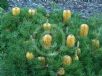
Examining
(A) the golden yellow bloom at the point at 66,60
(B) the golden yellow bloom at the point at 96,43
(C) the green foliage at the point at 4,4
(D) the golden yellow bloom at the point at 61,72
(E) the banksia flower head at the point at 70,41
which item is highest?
(E) the banksia flower head at the point at 70,41

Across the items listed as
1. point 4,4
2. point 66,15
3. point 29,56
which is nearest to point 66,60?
point 29,56

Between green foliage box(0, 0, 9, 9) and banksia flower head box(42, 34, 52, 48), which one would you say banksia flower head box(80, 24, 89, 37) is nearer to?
banksia flower head box(42, 34, 52, 48)

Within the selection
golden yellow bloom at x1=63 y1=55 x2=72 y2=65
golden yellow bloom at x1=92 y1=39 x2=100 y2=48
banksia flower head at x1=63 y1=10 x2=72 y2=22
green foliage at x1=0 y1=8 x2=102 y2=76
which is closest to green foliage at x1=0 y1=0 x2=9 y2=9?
green foliage at x1=0 y1=8 x2=102 y2=76

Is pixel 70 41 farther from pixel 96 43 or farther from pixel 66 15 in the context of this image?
pixel 66 15

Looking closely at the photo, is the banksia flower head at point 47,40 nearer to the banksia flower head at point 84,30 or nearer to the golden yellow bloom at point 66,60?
the golden yellow bloom at point 66,60

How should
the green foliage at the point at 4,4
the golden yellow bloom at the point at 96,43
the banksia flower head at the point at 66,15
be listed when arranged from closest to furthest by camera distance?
Result: the golden yellow bloom at the point at 96,43 → the banksia flower head at the point at 66,15 → the green foliage at the point at 4,4

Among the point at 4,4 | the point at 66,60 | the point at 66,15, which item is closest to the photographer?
the point at 66,60

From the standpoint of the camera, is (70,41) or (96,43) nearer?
(70,41)

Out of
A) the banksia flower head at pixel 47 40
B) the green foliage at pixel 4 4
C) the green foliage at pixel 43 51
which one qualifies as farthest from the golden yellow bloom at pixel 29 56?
the green foliage at pixel 4 4
